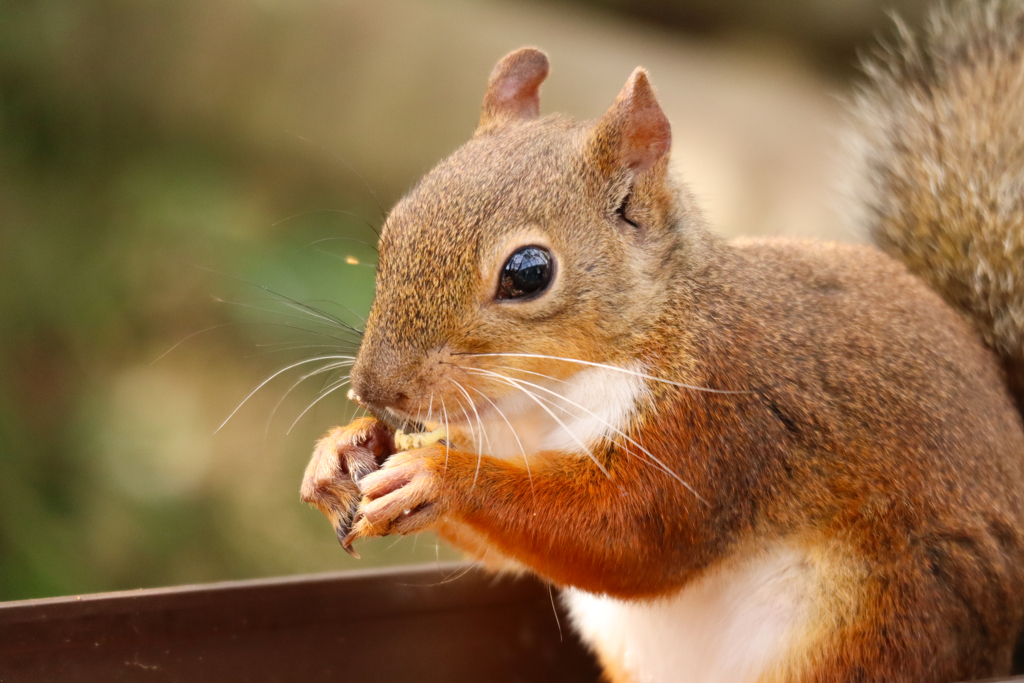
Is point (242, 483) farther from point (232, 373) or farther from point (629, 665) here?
point (629, 665)

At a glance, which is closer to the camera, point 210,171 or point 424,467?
point 424,467

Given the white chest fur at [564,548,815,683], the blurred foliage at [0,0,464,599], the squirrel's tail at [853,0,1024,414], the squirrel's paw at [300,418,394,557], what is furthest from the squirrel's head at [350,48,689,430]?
the blurred foliage at [0,0,464,599]

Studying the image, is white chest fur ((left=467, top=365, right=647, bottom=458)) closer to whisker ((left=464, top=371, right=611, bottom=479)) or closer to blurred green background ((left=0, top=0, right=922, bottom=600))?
whisker ((left=464, top=371, right=611, bottom=479))

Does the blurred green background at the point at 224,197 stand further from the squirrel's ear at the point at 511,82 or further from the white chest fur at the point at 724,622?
the white chest fur at the point at 724,622

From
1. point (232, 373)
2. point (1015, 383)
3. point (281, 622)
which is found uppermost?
point (1015, 383)

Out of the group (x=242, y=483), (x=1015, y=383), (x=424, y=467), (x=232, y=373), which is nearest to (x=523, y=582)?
(x=424, y=467)

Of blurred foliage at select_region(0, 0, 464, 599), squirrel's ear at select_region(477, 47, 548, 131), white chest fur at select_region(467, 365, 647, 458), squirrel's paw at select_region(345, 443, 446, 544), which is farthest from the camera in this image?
blurred foliage at select_region(0, 0, 464, 599)

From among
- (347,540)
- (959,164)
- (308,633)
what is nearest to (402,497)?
(347,540)

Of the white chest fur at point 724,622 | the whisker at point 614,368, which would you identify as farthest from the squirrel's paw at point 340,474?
the white chest fur at point 724,622
